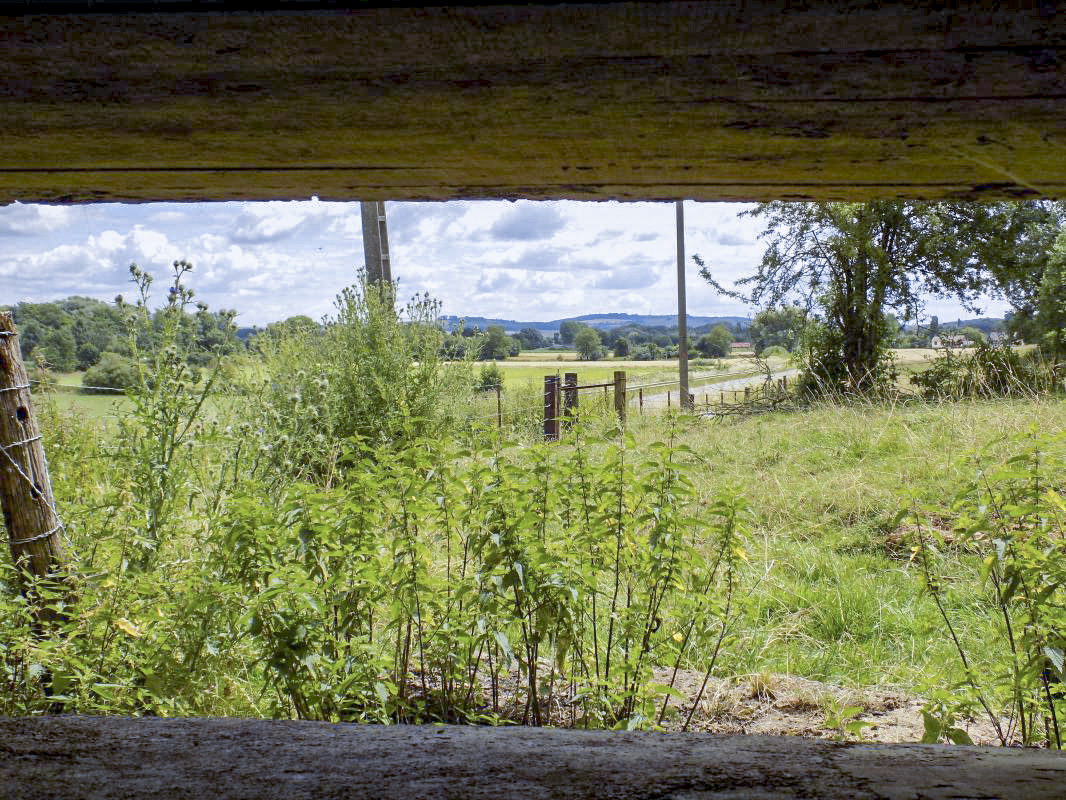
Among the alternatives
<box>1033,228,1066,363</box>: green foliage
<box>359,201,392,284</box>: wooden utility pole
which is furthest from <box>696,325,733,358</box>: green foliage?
<box>359,201,392,284</box>: wooden utility pole

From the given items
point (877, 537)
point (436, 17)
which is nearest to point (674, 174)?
point (436, 17)

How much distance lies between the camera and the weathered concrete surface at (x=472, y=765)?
2.78ft

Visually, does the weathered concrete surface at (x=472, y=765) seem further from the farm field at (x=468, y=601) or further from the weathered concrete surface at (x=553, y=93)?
the farm field at (x=468, y=601)

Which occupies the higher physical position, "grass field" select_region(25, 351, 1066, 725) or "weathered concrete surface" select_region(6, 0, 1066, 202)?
"weathered concrete surface" select_region(6, 0, 1066, 202)

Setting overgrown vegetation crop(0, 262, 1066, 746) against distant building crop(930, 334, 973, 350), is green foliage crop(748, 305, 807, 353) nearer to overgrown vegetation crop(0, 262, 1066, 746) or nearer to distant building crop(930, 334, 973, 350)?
distant building crop(930, 334, 973, 350)

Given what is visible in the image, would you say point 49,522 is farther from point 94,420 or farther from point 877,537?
point 877,537

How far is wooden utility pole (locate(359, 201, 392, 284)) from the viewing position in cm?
884

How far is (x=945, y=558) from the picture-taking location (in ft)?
15.2

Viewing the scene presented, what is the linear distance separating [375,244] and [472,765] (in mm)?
Answer: 8534

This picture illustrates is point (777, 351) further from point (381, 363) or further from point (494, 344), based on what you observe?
point (381, 363)

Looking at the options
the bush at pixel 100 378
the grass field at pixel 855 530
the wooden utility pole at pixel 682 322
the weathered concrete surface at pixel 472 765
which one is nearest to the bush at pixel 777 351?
the wooden utility pole at pixel 682 322

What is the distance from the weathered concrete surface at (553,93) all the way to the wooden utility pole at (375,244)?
7.87 metres

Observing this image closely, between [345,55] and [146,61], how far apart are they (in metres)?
0.20

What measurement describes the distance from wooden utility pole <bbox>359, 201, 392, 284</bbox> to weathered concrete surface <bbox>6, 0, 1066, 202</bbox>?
7.87 m
